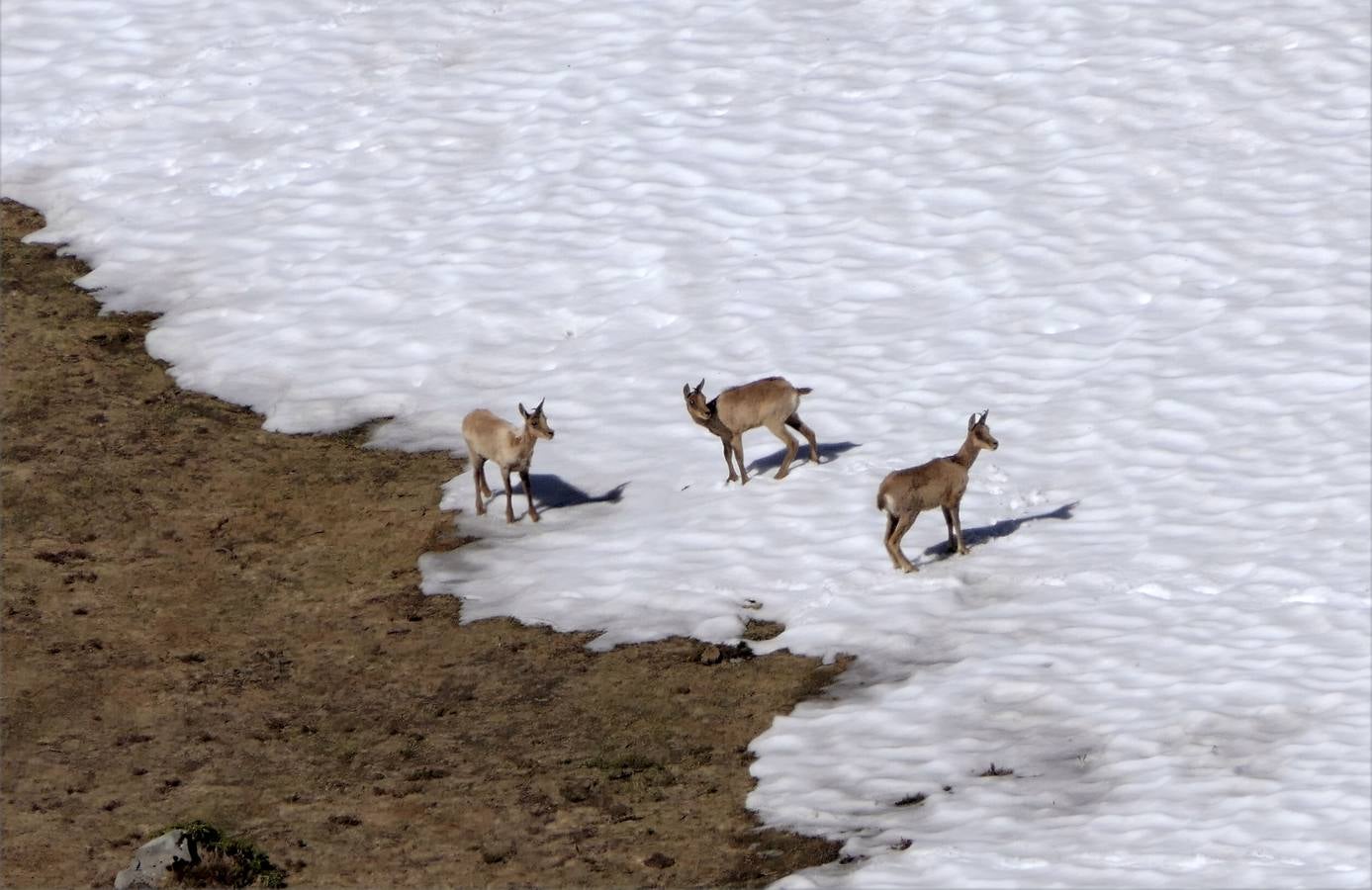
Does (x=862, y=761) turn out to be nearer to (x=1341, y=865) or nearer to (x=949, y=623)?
Result: (x=949, y=623)

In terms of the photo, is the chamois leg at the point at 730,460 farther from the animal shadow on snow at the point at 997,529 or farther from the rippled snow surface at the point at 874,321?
the animal shadow on snow at the point at 997,529

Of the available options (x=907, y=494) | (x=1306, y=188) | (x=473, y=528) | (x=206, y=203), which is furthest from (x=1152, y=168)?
(x=206, y=203)

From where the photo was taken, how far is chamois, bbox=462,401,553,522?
18844 mm

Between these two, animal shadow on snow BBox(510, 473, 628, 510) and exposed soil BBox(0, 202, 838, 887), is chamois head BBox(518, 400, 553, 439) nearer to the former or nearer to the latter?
animal shadow on snow BBox(510, 473, 628, 510)

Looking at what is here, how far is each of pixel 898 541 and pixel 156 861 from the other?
7642 mm

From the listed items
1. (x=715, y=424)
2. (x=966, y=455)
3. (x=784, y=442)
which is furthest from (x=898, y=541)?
(x=715, y=424)

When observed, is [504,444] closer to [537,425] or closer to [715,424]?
[537,425]

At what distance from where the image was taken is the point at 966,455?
18094 mm

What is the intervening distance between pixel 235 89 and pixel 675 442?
39.1 feet

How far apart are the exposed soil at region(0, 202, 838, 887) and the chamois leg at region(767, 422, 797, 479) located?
351 cm

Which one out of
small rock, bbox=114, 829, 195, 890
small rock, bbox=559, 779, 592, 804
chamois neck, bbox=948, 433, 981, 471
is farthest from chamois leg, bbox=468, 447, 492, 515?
small rock, bbox=114, 829, 195, 890

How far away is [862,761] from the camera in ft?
47.6

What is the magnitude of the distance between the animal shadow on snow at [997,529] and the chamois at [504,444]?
4092 millimetres

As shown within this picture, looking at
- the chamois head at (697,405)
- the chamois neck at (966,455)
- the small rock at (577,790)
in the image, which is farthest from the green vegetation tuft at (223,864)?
the chamois neck at (966,455)
